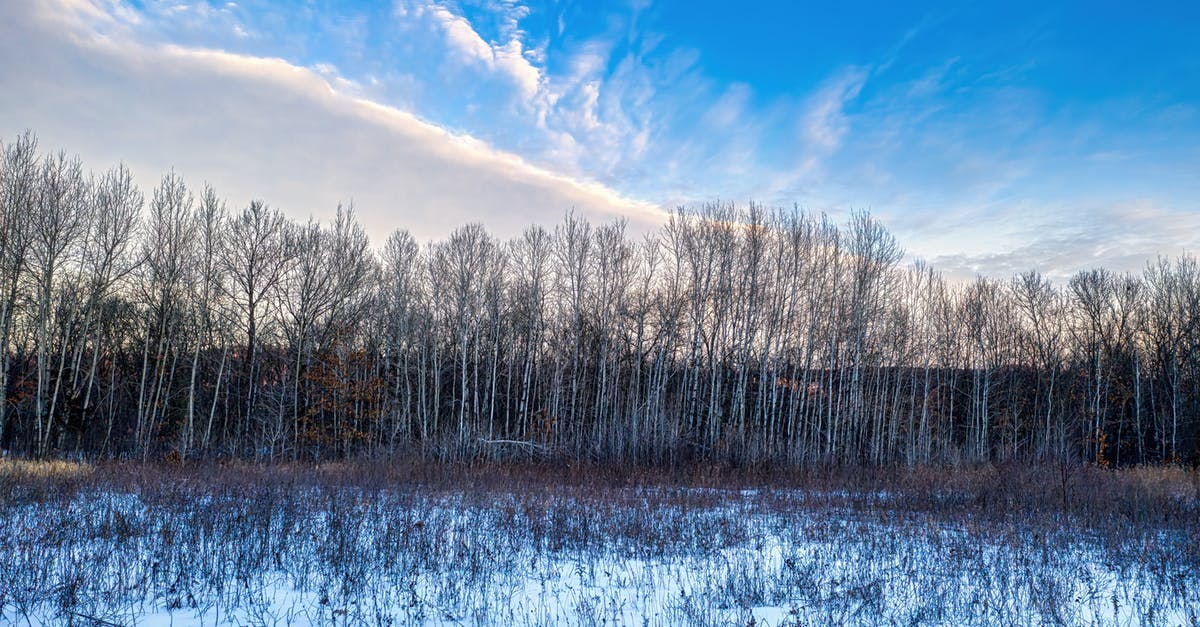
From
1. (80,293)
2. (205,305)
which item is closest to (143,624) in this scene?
(205,305)

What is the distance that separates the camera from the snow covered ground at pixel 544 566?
18.8 feet

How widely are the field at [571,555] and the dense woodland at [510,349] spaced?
381 inches

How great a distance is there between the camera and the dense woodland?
24.1 metres

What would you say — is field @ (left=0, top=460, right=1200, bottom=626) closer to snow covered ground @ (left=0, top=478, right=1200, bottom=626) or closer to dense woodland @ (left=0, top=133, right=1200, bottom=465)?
snow covered ground @ (left=0, top=478, right=1200, bottom=626)

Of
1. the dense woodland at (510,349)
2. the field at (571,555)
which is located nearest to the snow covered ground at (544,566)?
the field at (571,555)

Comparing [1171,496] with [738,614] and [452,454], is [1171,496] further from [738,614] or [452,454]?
[452,454]

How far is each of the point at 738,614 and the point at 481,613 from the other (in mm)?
2328

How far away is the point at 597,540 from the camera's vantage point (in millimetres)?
8883

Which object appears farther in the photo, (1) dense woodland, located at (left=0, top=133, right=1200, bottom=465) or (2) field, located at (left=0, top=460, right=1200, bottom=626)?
(1) dense woodland, located at (left=0, top=133, right=1200, bottom=465)

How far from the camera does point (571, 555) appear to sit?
818 cm

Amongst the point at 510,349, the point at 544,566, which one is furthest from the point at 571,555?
the point at 510,349

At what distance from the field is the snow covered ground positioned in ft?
0.11

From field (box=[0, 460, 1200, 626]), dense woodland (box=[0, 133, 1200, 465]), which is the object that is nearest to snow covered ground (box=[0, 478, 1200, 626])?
field (box=[0, 460, 1200, 626])

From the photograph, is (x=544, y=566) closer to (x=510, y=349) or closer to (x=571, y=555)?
(x=571, y=555)
